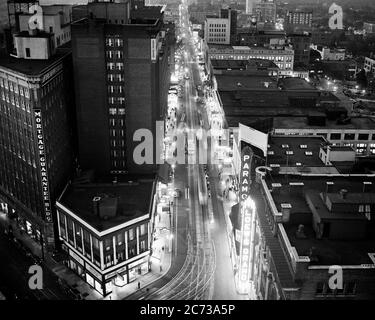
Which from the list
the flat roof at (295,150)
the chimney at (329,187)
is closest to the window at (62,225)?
the flat roof at (295,150)

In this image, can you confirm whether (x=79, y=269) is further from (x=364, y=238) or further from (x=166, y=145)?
(x=166, y=145)

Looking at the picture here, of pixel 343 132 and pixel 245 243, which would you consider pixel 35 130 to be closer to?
pixel 245 243

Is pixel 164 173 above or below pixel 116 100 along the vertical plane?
below

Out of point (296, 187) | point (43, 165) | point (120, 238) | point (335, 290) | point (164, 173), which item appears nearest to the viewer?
point (335, 290)

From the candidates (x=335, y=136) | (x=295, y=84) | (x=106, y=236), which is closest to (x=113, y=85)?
(x=106, y=236)

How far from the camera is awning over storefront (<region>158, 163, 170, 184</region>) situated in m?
118

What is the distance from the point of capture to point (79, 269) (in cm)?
8469

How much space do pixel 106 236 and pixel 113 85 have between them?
132ft

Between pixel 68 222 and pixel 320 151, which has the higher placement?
pixel 320 151

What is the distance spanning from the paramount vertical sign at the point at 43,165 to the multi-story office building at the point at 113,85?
2069 centimetres

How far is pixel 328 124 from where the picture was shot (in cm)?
12800

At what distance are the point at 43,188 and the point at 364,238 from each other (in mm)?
58743

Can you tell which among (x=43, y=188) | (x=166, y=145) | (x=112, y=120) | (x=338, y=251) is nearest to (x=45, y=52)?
(x=112, y=120)

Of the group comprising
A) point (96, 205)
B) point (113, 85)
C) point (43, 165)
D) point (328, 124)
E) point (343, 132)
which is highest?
point (113, 85)
